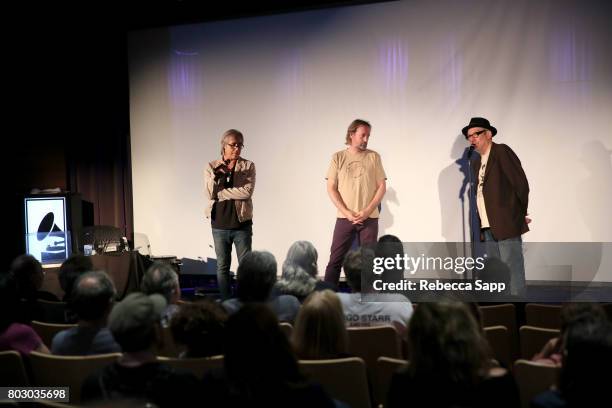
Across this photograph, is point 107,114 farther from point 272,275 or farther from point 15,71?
point 272,275

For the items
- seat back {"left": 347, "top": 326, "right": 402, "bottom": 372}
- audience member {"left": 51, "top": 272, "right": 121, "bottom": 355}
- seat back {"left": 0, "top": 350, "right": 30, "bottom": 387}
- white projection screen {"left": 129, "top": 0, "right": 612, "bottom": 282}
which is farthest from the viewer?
white projection screen {"left": 129, "top": 0, "right": 612, "bottom": 282}

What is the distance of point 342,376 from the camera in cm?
252

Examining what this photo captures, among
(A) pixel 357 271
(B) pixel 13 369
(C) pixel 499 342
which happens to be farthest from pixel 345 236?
(B) pixel 13 369

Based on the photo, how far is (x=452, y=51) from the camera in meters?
7.00

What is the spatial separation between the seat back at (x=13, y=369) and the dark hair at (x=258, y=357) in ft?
3.88

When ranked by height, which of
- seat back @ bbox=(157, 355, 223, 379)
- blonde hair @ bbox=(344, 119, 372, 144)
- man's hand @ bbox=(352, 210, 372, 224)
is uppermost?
blonde hair @ bbox=(344, 119, 372, 144)

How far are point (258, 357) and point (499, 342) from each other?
1.59 meters

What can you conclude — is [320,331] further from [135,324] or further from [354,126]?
[354,126]

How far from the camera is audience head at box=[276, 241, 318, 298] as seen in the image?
390 centimetres

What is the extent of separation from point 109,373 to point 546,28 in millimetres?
5799

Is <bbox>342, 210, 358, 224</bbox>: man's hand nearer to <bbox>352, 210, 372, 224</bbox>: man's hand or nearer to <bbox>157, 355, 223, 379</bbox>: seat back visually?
<bbox>352, 210, 372, 224</bbox>: man's hand

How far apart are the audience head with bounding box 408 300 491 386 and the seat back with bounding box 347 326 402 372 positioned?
944 mm

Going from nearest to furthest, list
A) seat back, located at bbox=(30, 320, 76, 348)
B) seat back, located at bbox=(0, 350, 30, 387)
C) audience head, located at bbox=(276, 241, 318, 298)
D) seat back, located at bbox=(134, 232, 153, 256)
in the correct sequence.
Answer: seat back, located at bbox=(0, 350, 30, 387)
seat back, located at bbox=(30, 320, 76, 348)
audience head, located at bbox=(276, 241, 318, 298)
seat back, located at bbox=(134, 232, 153, 256)

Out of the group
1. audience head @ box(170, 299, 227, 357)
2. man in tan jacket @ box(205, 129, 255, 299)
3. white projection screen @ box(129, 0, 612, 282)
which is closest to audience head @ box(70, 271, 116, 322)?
audience head @ box(170, 299, 227, 357)
